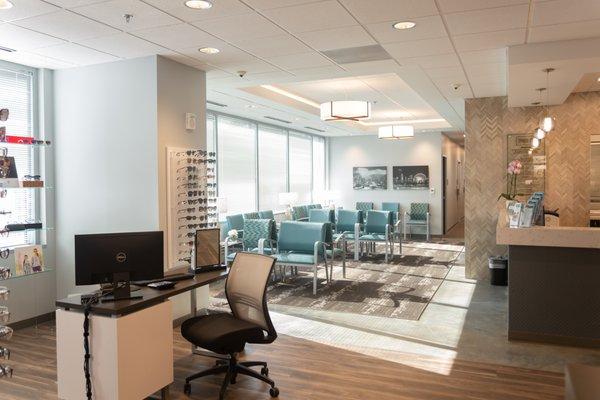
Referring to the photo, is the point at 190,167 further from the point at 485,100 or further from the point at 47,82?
the point at 485,100

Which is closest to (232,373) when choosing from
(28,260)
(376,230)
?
(28,260)

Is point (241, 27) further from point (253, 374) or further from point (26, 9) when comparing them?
point (253, 374)

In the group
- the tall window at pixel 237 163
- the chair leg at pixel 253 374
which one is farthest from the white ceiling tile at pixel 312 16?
the tall window at pixel 237 163

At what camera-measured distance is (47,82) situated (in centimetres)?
530

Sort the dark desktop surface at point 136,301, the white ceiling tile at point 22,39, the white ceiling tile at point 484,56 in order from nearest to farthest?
the dark desktop surface at point 136,301, the white ceiling tile at point 22,39, the white ceiling tile at point 484,56

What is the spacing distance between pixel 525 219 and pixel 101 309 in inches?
143

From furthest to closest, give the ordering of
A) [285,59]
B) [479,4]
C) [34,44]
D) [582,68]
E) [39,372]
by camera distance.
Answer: [285,59] < [582,68] < [34,44] < [39,372] < [479,4]

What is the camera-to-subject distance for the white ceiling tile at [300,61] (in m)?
4.89

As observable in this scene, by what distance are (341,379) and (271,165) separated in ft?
24.8

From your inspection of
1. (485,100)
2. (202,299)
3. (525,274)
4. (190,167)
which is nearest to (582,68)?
(525,274)

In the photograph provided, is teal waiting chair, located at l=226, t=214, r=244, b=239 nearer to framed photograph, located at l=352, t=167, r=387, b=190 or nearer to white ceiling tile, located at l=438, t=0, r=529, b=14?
white ceiling tile, located at l=438, t=0, r=529, b=14

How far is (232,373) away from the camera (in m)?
3.54

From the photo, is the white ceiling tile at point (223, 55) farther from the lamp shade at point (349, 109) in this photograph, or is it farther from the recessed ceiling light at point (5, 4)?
the lamp shade at point (349, 109)

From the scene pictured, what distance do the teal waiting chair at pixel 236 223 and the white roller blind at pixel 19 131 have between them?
10.8 ft
